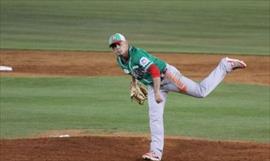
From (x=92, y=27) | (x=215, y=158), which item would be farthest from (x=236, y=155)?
(x=92, y=27)

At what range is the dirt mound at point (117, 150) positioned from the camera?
10.9 m

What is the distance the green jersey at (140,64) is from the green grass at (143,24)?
53.0ft

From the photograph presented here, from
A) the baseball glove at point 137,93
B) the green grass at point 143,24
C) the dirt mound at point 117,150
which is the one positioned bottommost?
the dirt mound at point 117,150

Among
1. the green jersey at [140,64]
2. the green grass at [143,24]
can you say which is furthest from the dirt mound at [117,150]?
the green grass at [143,24]

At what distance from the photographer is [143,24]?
36625 millimetres

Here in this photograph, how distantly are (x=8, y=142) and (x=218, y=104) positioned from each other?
5.27 m

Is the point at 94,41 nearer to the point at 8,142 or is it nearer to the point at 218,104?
the point at 218,104

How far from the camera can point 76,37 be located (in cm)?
3092

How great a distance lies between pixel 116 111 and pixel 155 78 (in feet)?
17.2

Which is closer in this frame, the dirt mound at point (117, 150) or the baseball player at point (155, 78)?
the baseball player at point (155, 78)

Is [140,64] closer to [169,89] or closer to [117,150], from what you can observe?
[169,89]

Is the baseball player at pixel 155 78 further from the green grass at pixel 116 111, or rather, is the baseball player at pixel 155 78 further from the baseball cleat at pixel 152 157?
the green grass at pixel 116 111

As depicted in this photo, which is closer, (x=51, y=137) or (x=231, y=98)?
(x=51, y=137)

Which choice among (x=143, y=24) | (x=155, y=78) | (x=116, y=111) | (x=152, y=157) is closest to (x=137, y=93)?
(x=155, y=78)
